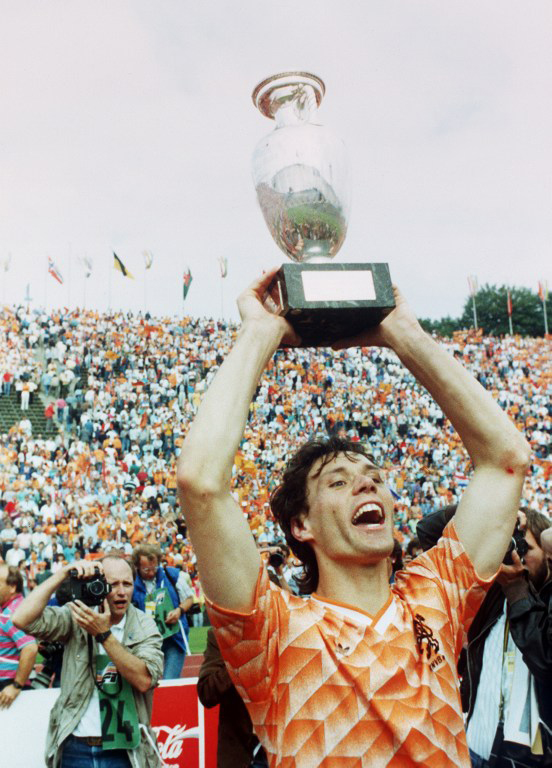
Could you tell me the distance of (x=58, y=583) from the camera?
3.62 m

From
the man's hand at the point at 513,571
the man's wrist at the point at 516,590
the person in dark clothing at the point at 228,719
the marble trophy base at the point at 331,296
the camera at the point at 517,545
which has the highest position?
the marble trophy base at the point at 331,296

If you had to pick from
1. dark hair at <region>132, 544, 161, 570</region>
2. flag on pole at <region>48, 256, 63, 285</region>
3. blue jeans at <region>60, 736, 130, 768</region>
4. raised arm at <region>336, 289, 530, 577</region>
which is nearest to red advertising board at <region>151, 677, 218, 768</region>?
dark hair at <region>132, 544, 161, 570</region>

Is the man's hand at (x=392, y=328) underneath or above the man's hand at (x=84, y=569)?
above

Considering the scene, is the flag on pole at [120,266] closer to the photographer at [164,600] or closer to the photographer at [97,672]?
the photographer at [164,600]

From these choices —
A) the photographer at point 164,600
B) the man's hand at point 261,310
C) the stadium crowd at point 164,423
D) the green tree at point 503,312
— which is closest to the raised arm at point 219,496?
the man's hand at point 261,310

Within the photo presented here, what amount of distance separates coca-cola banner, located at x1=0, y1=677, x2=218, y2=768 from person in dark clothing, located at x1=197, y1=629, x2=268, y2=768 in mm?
1734

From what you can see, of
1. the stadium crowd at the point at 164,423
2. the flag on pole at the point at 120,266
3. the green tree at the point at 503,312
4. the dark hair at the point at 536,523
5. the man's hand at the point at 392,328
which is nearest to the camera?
the man's hand at the point at 392,328

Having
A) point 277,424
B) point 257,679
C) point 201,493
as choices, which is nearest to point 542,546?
point 257,679

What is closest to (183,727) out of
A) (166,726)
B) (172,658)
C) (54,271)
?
(166,726)

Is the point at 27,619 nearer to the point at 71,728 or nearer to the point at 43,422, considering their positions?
the point at 71,728

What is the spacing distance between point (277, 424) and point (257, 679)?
19754 millimetres

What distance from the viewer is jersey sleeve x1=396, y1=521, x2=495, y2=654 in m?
1.86

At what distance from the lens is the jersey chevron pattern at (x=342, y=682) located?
5.10ft

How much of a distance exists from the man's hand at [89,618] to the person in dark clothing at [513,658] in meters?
1.62
